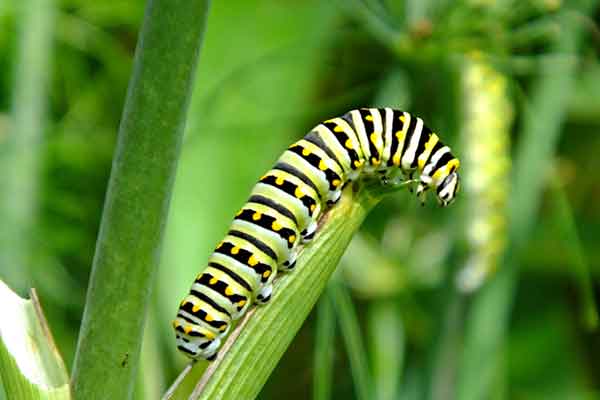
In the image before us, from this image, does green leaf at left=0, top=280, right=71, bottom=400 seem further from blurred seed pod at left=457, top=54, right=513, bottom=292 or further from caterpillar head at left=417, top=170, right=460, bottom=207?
blurred seed pod at left=457, top=54, right=513, bottom=292

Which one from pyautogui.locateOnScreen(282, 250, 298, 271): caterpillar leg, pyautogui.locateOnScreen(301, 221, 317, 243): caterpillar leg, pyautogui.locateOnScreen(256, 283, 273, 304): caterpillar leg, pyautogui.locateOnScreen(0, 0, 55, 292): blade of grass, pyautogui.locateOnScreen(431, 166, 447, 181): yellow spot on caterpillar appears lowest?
pyautogui.locateOnScreen(256, 283, 273, 304): caterpillar leg

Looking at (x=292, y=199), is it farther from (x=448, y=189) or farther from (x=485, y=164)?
(x=485, y=164)

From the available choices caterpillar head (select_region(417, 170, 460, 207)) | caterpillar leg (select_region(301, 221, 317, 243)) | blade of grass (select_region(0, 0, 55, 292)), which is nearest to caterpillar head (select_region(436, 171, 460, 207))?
caterpillar head (select_region(417, 170, 460, 207))

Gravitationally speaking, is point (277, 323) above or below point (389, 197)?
below

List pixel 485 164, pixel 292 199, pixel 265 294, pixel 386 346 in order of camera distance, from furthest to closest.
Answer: pixel 386 346 → pixel 485 164 → pixel 292 199 → pixel 265 294

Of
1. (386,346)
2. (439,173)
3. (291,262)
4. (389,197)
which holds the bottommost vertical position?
(386,346)

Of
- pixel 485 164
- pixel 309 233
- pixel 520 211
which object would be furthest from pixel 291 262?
pixel 520 211

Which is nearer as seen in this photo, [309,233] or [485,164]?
[309,233]

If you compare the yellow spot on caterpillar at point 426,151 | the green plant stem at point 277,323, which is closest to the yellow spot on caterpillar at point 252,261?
the green plant stem at point 277,323
